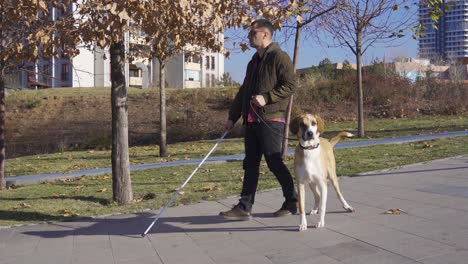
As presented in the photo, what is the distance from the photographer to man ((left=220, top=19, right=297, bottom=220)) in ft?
19.2

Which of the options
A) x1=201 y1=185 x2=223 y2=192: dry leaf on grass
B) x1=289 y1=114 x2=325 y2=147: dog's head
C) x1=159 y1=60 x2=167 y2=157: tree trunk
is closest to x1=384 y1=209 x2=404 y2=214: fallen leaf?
x1=289 y1=114 x2=325 y2=147: dog's head

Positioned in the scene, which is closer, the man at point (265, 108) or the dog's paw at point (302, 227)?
the dog's paw at point (302, 227)

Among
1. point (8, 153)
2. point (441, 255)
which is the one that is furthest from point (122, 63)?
point (8, 153)

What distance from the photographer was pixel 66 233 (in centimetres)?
603

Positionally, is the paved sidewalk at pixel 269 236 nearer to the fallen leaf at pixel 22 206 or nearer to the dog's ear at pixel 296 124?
the dog's ear at pixel 296 124

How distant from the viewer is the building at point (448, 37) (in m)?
17.0

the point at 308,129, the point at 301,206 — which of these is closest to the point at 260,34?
the point at 308,129

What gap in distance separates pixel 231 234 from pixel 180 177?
486 centimetres

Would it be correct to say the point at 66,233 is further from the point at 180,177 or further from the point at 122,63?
the point at 180,177

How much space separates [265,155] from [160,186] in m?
3.84

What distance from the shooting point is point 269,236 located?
541cm

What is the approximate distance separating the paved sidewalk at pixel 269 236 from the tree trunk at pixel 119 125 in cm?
125

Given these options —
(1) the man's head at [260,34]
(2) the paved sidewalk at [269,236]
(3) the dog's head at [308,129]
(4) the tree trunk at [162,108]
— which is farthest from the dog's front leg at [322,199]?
(4) the tree trunk at [162,108]

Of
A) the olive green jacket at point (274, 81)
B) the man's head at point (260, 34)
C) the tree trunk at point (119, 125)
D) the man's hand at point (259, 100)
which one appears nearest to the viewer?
the man's hand at point (259, 100)
